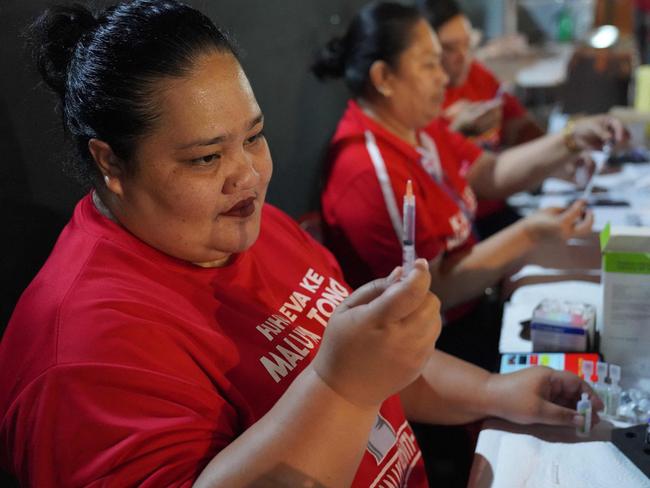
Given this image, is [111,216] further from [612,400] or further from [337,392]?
[612,400]

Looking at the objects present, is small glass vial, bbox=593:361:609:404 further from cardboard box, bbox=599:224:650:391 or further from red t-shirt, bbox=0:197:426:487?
red t-shirt, bbox=0:197:426:487

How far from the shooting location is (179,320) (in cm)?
82

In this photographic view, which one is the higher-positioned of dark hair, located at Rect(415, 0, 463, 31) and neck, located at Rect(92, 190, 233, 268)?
dark hair, located at Rect(415, 0, 463, 31)

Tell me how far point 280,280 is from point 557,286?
2.67 feet

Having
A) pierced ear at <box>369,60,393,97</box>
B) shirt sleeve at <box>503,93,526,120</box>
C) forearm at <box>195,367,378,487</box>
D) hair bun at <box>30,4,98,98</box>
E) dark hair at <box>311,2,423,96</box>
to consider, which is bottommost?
shirt sleeve at <box>503,93,526,120</box>

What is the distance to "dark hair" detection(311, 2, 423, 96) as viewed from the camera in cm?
178

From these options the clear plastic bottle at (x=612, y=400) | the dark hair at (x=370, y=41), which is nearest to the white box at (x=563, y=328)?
the clear plastic bottle at (x=612, y=400)

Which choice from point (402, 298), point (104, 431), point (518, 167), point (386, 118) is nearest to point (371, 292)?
point (402, 298)

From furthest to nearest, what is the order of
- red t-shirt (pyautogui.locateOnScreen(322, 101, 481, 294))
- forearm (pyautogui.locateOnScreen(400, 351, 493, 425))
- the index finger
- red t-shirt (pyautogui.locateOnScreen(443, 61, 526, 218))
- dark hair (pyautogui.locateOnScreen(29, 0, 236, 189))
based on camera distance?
red t-shirt (pyautogui.locateOnScreen(443, 61, 526, 218)) < red t-shirt (pyautogui.locateOnScreen(322, 101, 481, 294)) < forearm (pyautogui.locateOnScreen(400, 351, 493, 425)) < dark hair (pyautogui.locateOnScreen(29, 0, 236, 189)) < the index finger

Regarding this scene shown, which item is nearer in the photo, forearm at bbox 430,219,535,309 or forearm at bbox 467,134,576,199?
forearm at bbox 430,219,535,309

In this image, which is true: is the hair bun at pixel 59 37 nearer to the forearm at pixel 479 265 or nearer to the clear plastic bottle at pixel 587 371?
the clear plastic bottle at pixel 587 371

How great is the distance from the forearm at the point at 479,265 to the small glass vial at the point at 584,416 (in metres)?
0.66

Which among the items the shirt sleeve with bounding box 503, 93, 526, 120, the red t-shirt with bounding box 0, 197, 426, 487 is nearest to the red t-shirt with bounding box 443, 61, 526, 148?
the shirt sleeve with bounding box 503, 93, 526, 120

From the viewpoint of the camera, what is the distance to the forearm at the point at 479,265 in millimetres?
1653
